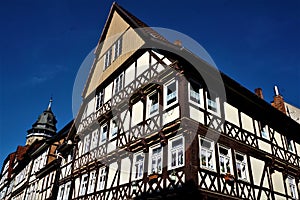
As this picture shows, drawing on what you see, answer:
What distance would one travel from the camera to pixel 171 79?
40.9 feet

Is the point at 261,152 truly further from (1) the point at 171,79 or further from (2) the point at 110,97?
(2) the point at 110,97

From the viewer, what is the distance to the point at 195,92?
1222 centimetres

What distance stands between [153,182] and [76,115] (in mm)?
11654

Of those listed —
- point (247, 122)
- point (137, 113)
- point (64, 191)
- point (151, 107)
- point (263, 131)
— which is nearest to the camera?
point (151, 107)

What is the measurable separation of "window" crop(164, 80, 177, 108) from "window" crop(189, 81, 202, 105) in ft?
2.33

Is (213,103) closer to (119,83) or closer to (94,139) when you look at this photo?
(119,83)

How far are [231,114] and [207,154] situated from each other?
313 centimetres

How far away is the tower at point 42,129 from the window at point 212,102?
6077cm

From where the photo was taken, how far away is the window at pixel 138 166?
12.4 m

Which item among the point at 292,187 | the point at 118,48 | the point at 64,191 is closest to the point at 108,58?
the point at 118,48

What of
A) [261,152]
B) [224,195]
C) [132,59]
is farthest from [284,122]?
[132,59]

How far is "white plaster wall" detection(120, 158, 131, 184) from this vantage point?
42.8ft

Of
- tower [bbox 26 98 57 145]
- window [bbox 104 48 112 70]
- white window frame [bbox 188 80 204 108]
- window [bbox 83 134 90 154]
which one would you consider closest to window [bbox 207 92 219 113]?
white window frame [bbox 188 80 204 108]

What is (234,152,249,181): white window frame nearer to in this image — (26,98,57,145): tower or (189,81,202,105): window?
(189,81,202,105): window
